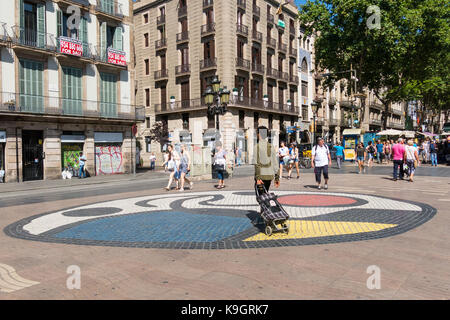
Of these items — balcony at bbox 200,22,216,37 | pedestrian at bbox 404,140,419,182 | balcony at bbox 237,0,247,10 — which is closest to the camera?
pedestrian at bbox 404,140,419,182

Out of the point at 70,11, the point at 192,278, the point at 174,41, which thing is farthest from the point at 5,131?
the point at 174,41

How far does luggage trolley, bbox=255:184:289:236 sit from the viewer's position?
6.06 metres

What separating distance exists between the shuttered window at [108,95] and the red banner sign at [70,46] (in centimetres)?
242

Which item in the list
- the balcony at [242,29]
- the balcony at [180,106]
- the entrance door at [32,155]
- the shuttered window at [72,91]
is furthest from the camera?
the balcony at [180,106]

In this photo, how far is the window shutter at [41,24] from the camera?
2205 cm

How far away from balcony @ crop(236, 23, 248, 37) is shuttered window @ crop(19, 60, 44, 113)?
20.6 metres

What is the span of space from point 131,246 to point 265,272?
2.33 m

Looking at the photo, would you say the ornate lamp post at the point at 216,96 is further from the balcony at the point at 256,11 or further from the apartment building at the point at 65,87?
the balcony at the point at 256,11

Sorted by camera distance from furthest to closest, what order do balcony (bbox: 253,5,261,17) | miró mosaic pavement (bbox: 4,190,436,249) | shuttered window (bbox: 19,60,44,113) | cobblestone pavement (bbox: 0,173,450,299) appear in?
1. balcony (bbox: 253,5,261,17)
2. shuttered window (bbox: 19,60,44,113)
3. miró mosaic pavement (bbox: 4,190,436,249)
4. cobblestone pavement (bbox: 0,173,450,299)

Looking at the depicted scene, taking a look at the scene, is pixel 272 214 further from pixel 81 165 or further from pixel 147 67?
pixel 147 67

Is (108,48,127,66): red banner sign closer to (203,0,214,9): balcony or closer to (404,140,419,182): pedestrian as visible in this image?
(203,0,214,9): balcony

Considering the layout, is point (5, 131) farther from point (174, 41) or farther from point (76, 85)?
point (174, 41)

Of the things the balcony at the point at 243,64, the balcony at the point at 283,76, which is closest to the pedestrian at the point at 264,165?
the balcony at the point at 243,64

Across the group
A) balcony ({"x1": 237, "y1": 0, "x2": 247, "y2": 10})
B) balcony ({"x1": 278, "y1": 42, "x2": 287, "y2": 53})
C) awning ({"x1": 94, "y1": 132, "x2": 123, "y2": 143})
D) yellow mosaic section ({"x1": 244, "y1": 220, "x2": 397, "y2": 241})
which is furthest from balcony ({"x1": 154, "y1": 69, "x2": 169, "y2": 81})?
yellow mosaic section ({"x1": 244, "y1": 220, "x2": 397, "y2": 241})
